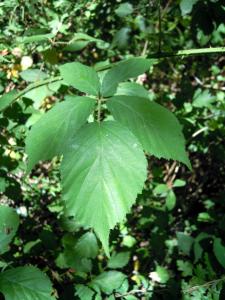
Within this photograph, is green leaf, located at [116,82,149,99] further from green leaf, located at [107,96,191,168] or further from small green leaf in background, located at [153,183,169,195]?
small green leaf in background, located at [153,183,169,195]

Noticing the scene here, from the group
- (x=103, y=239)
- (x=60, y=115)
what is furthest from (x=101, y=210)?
(x=60, y=115)

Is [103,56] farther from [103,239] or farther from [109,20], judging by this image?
[103,239]

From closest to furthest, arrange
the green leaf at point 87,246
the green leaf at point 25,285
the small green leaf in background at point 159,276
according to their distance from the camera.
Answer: the green leaf at point 25,285, the green leaf at point 87,246, the small green leaf in background at point 159,276

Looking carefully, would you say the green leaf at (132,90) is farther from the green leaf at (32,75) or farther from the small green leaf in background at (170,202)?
the small green leaf in background at (170,202)

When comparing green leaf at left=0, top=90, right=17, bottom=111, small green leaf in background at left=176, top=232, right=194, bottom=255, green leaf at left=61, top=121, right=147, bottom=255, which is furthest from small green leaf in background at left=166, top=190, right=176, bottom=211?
green leaf at left=61, top=121, right=147, bottom=255

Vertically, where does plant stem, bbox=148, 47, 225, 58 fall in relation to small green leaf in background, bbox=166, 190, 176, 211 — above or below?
above

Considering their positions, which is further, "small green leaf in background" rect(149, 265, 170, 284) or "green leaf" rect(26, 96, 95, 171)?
"small green leaf in background" rect(149, 265, 170, 284)

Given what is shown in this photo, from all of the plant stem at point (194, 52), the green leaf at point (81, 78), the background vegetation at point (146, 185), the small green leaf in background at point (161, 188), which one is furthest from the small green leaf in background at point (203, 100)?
the green leaf at point (81, 78)
